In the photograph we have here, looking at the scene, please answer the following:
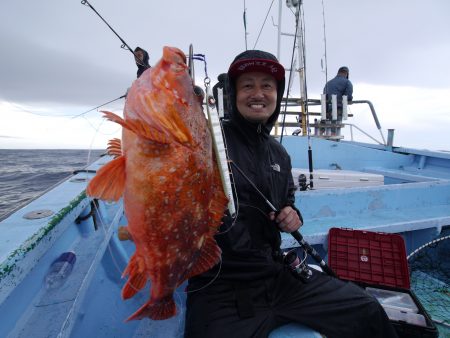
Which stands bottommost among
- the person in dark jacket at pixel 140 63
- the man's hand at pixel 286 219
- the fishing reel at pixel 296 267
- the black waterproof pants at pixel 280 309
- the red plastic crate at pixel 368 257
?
the red plastic crate at pixel 368 257

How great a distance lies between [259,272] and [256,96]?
4.81ft

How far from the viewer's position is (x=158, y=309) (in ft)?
4.79

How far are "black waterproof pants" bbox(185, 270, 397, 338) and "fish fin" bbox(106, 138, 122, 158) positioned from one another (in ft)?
3.93

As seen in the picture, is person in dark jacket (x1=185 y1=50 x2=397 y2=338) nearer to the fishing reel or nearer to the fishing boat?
the fishing reel

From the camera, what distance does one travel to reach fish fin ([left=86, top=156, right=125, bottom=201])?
3.91 ft

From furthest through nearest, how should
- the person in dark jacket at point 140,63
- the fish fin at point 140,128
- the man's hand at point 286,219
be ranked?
the man's hand at point 286,219, the person in dark jacket at point 140,63, the fish fin at point 140,128

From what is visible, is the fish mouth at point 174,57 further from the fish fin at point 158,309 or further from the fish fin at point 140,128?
the fish fin at point 158,309

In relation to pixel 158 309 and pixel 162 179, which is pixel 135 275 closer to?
pixel 158 309

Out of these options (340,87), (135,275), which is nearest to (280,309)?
(135,275)

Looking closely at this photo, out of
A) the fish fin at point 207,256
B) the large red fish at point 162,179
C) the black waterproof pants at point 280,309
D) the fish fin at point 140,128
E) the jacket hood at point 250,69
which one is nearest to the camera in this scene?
the fish fin at point 140,128

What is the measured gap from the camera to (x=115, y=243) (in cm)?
284

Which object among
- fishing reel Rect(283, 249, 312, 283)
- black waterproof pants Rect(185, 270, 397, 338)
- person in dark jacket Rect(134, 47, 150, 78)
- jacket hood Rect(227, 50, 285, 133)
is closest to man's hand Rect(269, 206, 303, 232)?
fishing reel Rect(283, 249, 312, 283)

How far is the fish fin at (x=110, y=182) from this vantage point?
3.91 ft

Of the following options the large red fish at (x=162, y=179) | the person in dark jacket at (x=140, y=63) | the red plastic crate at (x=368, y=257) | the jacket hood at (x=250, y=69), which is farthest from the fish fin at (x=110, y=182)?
the red plastic crate at (x=368, y=257)
